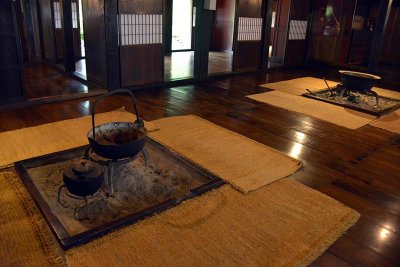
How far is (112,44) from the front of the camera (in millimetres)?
4773

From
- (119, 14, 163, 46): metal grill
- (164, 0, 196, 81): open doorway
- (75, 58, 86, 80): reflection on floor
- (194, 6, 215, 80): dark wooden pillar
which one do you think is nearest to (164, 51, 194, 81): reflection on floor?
(164, 0, 196, 81): open doorway

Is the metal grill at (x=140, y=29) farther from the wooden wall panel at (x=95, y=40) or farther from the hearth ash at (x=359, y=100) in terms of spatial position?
the hearth ash at (x=359, y=100)

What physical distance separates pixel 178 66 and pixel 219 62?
130 centimetres

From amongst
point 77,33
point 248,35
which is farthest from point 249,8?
point 77,33

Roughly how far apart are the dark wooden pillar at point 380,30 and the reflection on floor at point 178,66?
3.94 meters

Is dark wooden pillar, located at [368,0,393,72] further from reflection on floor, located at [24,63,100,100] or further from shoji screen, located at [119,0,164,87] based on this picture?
reflection on floor, located at [24,63,100,100]

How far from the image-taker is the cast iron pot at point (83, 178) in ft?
6.76

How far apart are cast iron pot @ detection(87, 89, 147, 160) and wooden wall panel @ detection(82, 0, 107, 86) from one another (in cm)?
265

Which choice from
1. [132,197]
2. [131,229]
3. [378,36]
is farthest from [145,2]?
[378,36]

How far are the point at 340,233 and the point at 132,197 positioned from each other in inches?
53.6

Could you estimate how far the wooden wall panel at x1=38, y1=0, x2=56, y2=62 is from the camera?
21.3 ft

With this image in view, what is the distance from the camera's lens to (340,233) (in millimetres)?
2006

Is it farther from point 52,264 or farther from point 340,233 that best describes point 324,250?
point 52,264

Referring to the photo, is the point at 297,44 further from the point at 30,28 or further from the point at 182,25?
the point at 30,28
